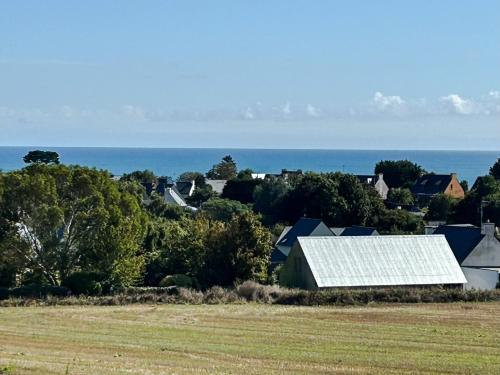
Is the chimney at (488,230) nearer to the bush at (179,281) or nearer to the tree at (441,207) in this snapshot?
the bush at (179,281)

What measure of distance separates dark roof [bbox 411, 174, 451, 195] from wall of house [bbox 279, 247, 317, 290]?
7194cm

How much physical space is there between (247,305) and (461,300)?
435 inches

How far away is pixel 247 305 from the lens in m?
48.0

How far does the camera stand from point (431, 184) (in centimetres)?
13275

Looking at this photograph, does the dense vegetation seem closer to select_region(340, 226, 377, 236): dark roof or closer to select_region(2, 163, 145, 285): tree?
select_region(2, 163, 145, 285): tree

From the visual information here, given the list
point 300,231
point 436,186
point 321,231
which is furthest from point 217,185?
point 321,231

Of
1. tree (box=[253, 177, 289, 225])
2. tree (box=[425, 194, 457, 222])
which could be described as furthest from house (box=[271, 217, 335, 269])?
tree (box=[425, 194, 457, 222])

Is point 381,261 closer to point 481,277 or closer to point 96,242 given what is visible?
point 481,277

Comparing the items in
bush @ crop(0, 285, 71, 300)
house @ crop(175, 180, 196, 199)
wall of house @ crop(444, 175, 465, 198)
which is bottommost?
house @ crop(175, 180, 196, 199)

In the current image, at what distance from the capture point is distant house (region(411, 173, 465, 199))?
127 meters

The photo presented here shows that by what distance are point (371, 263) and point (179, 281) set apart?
36.4ft

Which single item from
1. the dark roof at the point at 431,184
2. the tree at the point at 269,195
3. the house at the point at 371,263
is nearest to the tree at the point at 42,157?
the tree at the point at 269,195

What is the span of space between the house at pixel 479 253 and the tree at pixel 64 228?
65.9 feet

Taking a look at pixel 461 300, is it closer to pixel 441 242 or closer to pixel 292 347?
pixel 441 242
